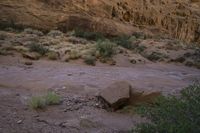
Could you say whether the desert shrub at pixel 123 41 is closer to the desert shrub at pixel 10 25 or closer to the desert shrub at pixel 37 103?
the desert shrub at pixel 10 25

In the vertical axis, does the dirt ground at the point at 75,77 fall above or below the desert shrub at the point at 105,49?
below

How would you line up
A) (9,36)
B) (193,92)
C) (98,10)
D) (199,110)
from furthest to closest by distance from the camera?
(98,10) → (9,36) → (193,92) → (199,110)

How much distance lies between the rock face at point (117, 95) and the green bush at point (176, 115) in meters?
1.77

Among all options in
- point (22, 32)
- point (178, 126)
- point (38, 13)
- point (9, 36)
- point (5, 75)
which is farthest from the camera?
point (38, 13)

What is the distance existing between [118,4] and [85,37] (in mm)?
4308

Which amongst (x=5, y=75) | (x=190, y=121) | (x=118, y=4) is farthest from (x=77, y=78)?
(x=118, y=4)

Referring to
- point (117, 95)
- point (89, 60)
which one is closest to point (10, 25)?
point (89, 60)

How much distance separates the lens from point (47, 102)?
7559 mm

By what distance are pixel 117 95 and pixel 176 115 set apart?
7.89ft

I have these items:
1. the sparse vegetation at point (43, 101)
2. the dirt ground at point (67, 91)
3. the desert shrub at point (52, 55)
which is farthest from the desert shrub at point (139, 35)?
the sparse vegetation at point (43, 101)

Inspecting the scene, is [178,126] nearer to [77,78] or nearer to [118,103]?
[118,103]

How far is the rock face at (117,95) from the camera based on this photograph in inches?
296

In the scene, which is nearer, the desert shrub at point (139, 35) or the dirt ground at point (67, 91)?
the dirt ground at point (67, 91)

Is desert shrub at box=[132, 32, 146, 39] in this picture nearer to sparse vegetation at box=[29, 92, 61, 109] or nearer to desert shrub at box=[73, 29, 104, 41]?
desert shrub at box=[73, 29, 104, 41]
